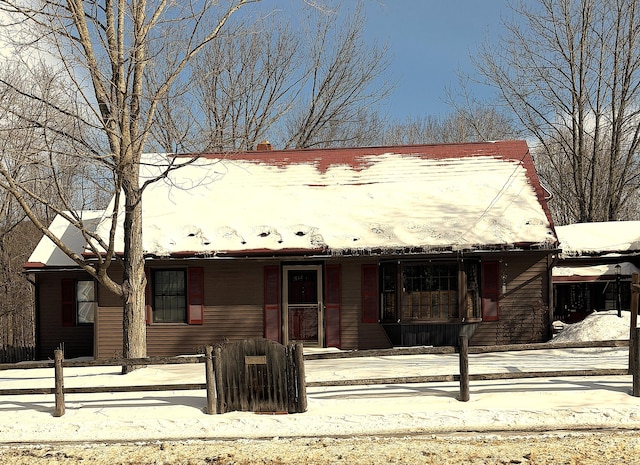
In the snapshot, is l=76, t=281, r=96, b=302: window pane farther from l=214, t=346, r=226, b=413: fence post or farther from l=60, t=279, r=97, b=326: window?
l=214, t=346, r=226, b=413: fence post

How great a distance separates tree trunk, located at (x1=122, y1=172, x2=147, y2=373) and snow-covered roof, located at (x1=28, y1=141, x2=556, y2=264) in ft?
8.20

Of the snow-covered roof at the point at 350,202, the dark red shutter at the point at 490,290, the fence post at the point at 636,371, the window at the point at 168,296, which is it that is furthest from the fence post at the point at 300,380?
the dark red shutter at the point at 490,290

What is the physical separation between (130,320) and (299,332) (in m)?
4.92

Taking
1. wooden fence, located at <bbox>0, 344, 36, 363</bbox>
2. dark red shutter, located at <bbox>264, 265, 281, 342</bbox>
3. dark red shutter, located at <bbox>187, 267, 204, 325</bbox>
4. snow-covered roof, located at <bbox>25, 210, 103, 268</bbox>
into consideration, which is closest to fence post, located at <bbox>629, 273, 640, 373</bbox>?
dark red shutter, located at <bbox>264, 265, 281, 342</bbox>

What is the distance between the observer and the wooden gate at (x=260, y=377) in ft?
31.8

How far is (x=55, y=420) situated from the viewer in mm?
9914

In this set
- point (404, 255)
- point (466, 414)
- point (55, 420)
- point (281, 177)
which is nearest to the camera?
point (466, 414)

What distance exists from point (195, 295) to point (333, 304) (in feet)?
12.4

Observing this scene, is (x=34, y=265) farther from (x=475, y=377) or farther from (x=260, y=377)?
(x=475, y=377)

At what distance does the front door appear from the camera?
16.8 metres

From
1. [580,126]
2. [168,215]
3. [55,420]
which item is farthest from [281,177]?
[580,126]

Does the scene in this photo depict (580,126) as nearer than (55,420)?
No

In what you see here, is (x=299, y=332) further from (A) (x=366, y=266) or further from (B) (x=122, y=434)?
(B) (x=122, y=434)

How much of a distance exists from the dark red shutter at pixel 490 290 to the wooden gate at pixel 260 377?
829cm
